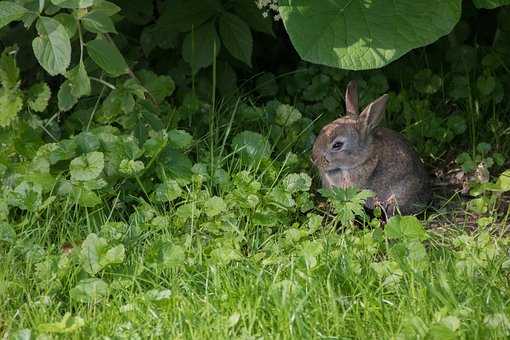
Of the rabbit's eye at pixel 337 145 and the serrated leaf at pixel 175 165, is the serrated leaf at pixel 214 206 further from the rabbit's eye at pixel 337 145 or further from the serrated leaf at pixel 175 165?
the rabbit's eye at pixel 337 145

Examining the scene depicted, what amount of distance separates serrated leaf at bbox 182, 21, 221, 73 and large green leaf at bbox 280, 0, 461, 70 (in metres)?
0.94

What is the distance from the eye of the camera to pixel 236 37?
15.5ft

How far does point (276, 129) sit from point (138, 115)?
742 mm

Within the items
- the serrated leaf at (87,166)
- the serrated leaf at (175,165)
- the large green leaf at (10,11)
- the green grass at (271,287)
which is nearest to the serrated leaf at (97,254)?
the green grass at (271,287)

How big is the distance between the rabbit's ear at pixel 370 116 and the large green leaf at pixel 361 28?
47 cm

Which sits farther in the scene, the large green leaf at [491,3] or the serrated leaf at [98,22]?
the large green leaf at [491,3]

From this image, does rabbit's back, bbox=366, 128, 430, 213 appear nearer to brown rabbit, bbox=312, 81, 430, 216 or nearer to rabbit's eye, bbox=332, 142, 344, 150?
brown rabbit, bbox=312, 81, 430, 216

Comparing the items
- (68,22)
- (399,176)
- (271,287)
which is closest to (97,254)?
(271,287)

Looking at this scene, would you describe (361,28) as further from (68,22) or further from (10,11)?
(10,11)

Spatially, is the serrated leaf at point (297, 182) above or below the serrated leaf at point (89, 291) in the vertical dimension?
below

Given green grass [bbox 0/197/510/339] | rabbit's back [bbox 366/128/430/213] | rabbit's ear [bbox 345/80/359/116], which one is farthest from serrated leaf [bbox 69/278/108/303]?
rabbit's ear [bbox 345/80/359/116]

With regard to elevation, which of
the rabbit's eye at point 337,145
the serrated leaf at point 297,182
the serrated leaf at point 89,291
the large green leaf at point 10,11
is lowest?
the serrated leaf at point 297,182

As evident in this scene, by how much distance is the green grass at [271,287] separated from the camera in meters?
3.06

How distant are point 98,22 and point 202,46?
107 centimetres
